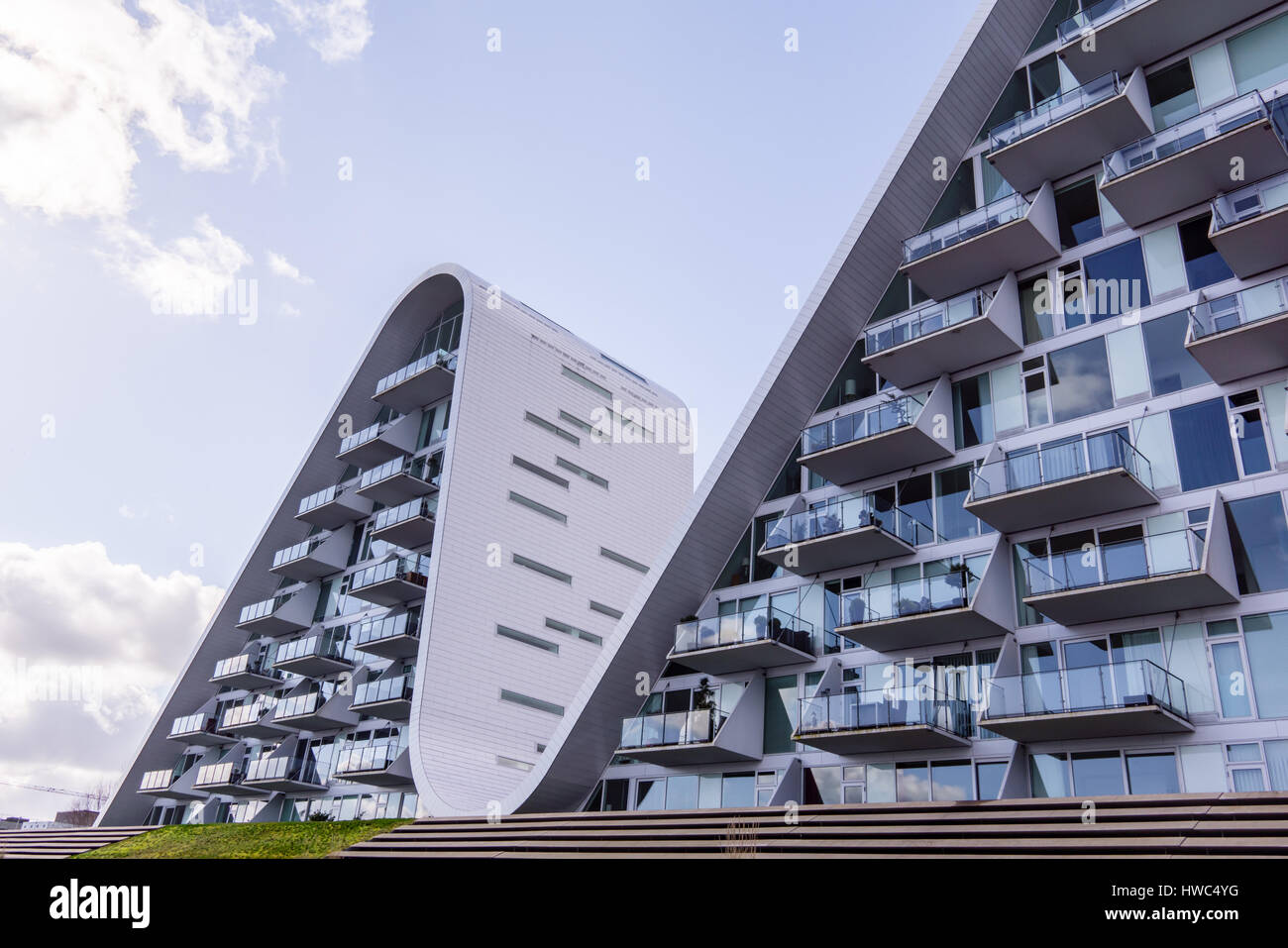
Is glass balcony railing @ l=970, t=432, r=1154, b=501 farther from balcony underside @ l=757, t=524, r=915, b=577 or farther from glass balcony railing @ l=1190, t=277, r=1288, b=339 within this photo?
glass balcony railing @ l=1190, t=277, r=1288, b=339

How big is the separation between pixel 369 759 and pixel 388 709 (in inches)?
65.4

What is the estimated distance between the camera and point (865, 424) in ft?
78.8

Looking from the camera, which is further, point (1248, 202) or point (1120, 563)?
point (1248, 202)

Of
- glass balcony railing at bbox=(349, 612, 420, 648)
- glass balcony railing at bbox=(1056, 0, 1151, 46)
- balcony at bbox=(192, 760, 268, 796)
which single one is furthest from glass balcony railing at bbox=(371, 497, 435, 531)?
glass balcony railing at bbox=(1056, 0, 1151, 46)

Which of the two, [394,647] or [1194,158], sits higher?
[1194,158]

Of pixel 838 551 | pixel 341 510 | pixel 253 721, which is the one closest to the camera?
pixel 838 551

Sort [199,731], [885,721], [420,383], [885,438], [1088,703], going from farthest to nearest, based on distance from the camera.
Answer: [199,731] → [420,383] → [885,438] → [885,721] → [1088,703]

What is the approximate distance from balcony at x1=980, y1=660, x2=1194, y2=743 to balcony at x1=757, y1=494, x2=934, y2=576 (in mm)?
4785

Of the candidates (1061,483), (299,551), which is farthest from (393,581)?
(1061,483)

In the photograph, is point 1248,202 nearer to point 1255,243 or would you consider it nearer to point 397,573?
point 1255,243

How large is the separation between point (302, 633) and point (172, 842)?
10.2 m

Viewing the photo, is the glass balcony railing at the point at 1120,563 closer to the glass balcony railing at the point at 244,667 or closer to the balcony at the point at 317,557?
the balcony at the point at 317,557

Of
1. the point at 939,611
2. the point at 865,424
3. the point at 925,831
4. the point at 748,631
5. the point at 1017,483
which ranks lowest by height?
the point at 925,831
